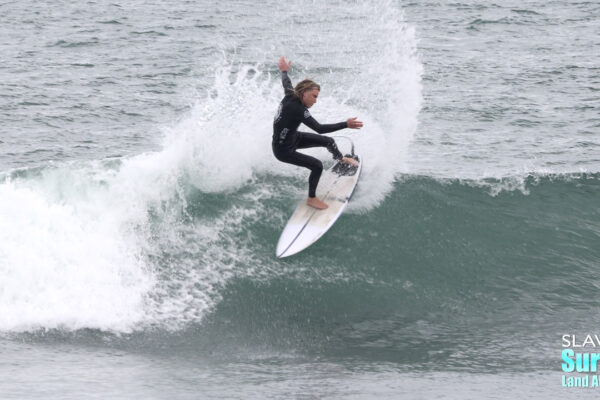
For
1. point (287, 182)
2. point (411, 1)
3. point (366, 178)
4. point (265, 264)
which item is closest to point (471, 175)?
point (366, 178)

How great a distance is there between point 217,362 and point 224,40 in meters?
17.1

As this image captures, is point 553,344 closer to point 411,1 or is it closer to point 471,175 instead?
point 471,175

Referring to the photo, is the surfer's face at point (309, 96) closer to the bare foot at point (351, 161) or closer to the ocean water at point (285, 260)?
the bare foot at point (351, 161)

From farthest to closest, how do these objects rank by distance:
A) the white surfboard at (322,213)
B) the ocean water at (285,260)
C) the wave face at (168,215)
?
the white surfboard at (322,213)
the wave face at (168,215)
the ocean water at (285,260)

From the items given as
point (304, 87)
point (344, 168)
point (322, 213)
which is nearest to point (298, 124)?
point (304, 87)

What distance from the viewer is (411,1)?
31578mm

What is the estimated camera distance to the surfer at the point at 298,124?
11.5 meters

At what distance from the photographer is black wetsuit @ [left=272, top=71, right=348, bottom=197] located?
11633mm

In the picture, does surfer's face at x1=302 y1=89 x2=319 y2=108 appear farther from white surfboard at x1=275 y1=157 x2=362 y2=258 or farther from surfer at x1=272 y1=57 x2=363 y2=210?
white surfboard at x1=275 y1=157 x2=362 y2=258

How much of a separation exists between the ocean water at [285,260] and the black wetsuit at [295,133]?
1205 millimetres

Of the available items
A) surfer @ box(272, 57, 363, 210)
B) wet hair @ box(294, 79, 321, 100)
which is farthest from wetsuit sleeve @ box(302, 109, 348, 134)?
wet hair @ box(294, 79, 321, 100)

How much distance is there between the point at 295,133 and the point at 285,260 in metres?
1.83

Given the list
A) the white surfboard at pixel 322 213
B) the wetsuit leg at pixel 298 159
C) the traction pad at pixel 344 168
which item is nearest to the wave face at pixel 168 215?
A: the white surfboard at pixel 322 213

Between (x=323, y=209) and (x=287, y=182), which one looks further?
(x=287, y=182)
